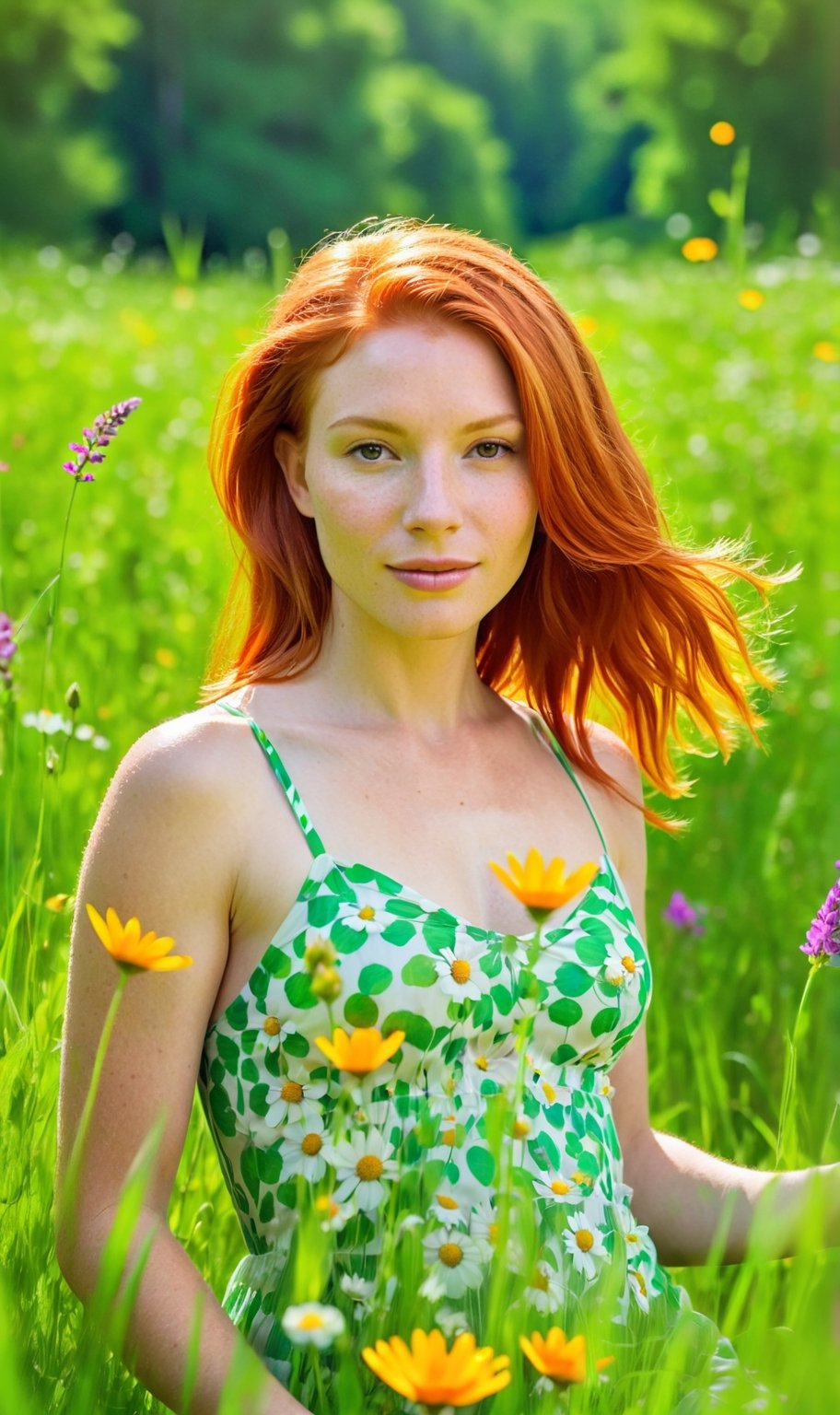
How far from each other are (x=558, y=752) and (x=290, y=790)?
0.41m

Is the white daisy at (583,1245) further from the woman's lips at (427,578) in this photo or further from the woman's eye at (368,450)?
the woman's eye at (368,450)

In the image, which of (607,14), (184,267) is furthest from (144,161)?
(184,267)

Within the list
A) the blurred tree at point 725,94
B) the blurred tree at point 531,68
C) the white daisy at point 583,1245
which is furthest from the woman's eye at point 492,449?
the blurred tree at point 531,68

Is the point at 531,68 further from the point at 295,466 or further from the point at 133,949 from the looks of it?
the point at 133,949

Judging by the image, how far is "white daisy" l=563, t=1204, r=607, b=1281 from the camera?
1.40m

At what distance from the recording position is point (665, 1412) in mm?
1084

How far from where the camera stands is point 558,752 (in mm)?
1759

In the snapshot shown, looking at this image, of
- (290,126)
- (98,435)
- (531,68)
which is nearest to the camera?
(98,435)

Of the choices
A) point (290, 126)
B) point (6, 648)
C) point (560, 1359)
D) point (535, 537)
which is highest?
point (290, 126)

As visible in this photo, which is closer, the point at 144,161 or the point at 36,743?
the point at 36,743

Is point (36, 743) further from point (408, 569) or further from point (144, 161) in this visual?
point (144, 161)

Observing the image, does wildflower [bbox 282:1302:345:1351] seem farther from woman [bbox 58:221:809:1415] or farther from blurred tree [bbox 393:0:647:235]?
blurred tree [bbox 393:0:647:235]

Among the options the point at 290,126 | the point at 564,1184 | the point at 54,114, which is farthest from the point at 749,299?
the point at 290,126

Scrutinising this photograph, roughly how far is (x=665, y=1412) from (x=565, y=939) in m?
0.48
